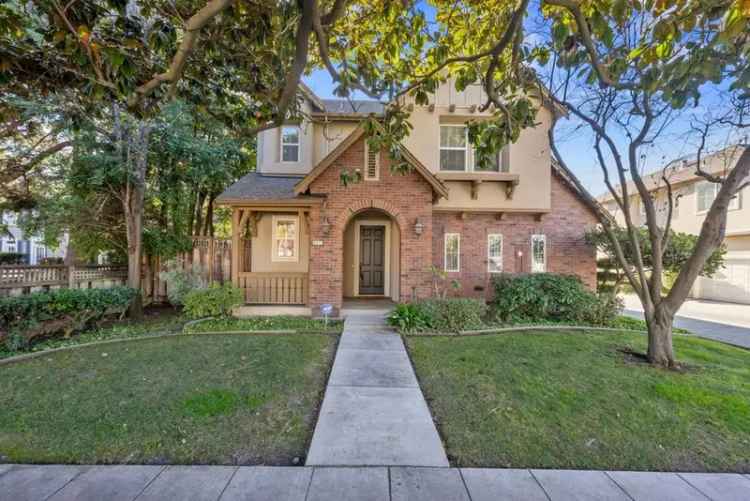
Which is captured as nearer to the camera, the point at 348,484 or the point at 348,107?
the point at 348,484

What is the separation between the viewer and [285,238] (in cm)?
1116

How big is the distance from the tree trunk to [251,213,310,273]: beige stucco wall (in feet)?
30.9

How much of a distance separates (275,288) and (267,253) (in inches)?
74.9

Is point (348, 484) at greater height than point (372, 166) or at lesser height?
lesser

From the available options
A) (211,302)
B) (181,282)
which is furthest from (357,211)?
(181,282)

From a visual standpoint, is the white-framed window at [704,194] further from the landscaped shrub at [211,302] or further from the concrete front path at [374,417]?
the landscaped shrub at [211,302]

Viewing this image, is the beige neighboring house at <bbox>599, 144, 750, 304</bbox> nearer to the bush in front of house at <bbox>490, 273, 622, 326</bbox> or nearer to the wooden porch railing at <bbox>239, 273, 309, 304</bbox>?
the bush in front of house at <bbox>490, 273, 622, 326</bbox>

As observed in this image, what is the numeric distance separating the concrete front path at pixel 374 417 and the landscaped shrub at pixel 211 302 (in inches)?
160

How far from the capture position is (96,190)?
9.30 meters

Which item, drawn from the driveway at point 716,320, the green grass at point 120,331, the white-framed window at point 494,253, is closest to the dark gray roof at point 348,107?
the white-framed window at point 494,253

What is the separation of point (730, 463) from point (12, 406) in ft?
28.5

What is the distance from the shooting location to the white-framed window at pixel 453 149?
1092 cm

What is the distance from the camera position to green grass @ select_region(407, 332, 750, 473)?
3.29 meters

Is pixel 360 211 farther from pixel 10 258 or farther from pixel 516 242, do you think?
pixel 10 258
